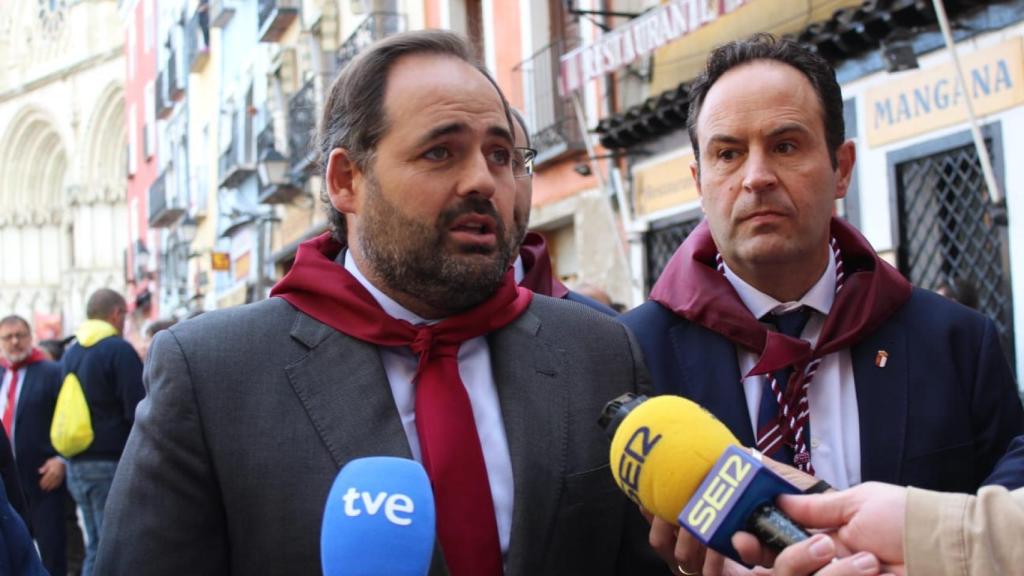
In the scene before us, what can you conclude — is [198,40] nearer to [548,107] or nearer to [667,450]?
[548,107]

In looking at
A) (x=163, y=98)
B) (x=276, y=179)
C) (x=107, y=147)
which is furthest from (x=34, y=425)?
(x=107, y=147)

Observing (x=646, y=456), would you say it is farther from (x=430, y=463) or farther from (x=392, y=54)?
(x=392, y=54)

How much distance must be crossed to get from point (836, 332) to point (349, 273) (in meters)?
1.05

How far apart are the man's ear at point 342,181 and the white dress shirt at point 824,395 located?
0.89m

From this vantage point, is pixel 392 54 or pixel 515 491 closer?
pixel 515 491

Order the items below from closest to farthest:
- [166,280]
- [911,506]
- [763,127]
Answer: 1. [911,506]
2. [763,127]
3. [166,280]

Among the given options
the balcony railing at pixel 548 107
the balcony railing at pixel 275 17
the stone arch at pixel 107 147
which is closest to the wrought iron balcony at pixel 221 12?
the balcony railing at pixel 275 17

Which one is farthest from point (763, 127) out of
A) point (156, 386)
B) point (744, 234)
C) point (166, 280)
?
point (166, 280)

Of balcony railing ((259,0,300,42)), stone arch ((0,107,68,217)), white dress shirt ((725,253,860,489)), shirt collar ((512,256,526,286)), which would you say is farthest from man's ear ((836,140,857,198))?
stone arch ((0,107,68,217))

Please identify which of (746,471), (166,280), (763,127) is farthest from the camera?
(166,280)

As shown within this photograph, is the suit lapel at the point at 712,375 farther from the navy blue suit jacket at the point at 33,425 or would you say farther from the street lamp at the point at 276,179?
the street lamp at the point at 276,179

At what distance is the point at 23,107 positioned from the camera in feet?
169

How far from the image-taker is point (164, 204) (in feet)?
116

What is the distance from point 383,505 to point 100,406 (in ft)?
25.4
